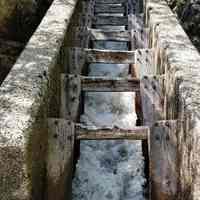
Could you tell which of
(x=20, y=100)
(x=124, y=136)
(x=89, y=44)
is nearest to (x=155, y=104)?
(x=124, y=136)

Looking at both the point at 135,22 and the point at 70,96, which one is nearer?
the point at 70,96

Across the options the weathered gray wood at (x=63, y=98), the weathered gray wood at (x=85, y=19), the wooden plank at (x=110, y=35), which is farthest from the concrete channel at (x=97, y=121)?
the weathered gray wood at (x=85, y=19)

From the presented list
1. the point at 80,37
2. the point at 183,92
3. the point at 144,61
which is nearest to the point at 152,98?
the point at 144,61

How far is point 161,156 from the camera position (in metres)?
3.43

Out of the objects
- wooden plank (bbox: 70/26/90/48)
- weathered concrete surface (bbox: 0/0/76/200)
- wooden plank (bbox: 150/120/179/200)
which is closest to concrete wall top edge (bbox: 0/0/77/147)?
weathered concrete surface (bbox: 0/0/76/200)

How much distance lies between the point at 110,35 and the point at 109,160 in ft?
7.82

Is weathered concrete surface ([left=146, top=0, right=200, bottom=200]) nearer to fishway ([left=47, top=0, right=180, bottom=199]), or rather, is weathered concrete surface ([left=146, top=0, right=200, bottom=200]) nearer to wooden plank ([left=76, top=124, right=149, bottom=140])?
fishway ([left=47, top=0, right=180, bottom=199])

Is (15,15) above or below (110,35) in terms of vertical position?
above

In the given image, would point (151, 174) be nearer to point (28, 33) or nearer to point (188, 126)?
point (188, 126)

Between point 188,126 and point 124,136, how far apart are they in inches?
29.5

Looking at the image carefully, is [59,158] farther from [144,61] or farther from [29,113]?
[144,61]

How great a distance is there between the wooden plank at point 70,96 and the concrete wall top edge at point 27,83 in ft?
1.33

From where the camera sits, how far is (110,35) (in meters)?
6.40

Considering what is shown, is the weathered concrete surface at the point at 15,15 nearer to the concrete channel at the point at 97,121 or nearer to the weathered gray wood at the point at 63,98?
the concrete channel at the point at 97,121
